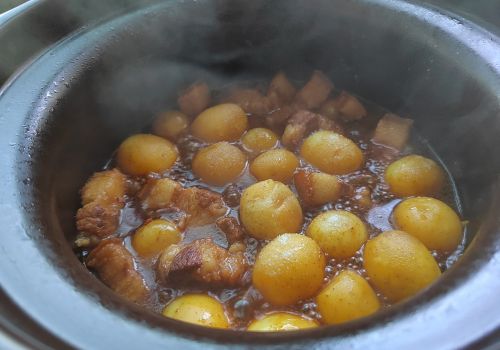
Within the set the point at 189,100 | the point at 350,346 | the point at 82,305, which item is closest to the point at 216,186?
the point at 189,100

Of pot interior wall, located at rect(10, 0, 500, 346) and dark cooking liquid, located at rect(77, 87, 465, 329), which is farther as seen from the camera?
pot interior wall, located at rect(10, 0, 500, 346)

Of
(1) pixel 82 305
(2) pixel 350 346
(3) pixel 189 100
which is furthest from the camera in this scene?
→ (3) pixel 189 100

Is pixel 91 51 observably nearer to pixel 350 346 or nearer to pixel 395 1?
pixel 395 1

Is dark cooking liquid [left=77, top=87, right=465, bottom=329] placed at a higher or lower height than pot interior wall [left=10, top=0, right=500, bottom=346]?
lower

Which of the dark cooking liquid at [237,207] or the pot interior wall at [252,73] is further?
the pot interior wall at [252,73]

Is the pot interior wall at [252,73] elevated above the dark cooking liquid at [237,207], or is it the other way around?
the pot interior wall at [252,73]
